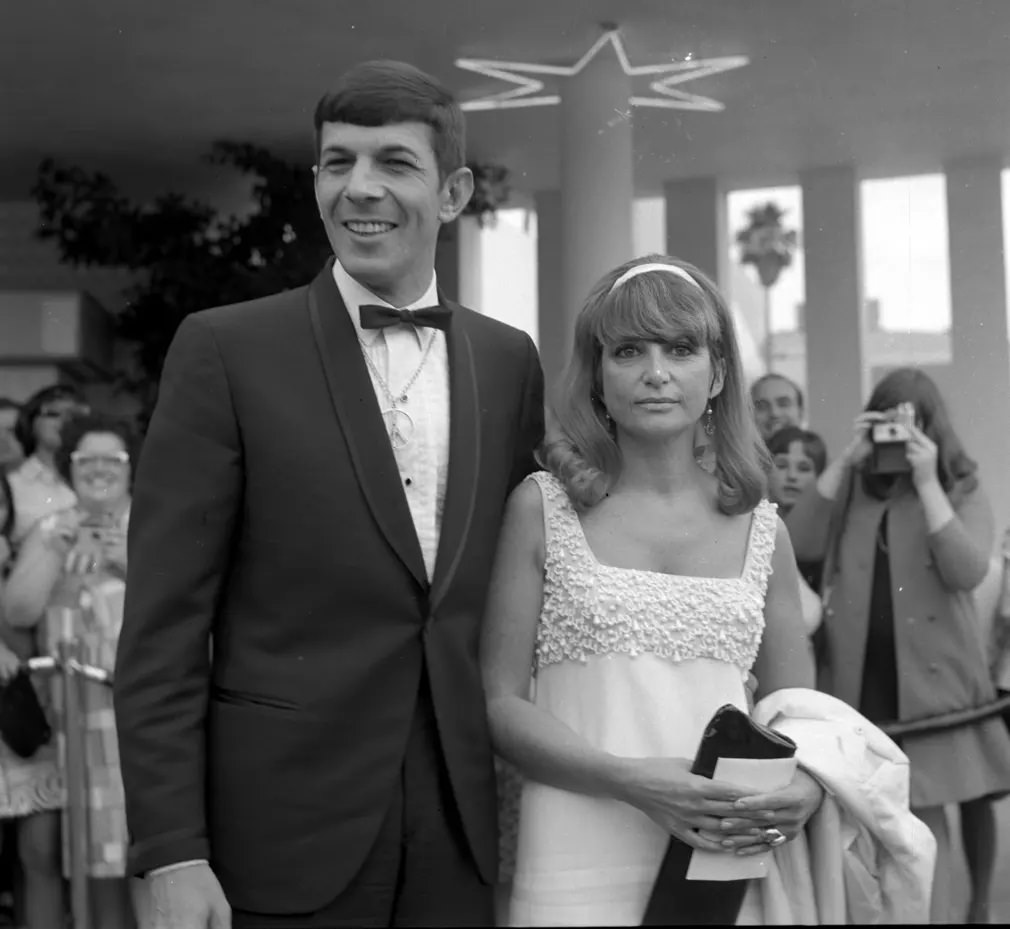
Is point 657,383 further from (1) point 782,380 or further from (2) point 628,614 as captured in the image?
(1) point 782,380

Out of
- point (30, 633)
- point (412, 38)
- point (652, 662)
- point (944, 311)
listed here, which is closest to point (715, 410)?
point (652, 662)

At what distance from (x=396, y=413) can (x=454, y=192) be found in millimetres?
319

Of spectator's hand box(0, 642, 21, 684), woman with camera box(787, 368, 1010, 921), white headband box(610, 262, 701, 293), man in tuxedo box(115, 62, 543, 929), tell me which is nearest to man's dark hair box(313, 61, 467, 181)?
man in tuxedo box(115, 62, 543, 929)

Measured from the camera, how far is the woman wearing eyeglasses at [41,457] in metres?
3.44

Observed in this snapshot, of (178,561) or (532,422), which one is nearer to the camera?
(178,561)

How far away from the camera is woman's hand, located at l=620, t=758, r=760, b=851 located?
65.4 inches

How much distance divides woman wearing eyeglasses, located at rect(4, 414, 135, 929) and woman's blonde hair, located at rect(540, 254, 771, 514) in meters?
1.66

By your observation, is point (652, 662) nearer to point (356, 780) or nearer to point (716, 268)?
point (356, 780)

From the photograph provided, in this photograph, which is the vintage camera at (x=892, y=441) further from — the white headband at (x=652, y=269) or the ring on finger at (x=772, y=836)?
the ring on finger at (x=772, y=836)

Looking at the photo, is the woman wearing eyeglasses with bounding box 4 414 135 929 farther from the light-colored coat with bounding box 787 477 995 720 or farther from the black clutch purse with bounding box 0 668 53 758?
the light-colored coat with bounding box 787 477 995 720

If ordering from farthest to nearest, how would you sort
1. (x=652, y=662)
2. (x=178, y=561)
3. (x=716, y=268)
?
(x=716, y=268) → (x=652, y=662) → (x=178, y=561)

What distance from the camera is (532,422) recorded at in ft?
6.20

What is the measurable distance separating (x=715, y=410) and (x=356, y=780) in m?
0.72

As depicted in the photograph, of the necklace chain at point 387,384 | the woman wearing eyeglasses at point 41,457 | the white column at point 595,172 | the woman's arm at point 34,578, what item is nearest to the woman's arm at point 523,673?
the necklace chain at point 387,384
